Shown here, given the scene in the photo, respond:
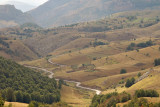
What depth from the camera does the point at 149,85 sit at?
408 feet

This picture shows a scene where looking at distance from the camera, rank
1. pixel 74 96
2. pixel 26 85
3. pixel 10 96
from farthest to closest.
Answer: pixel 74 96 < pixel 26 85 < pixel 10 96

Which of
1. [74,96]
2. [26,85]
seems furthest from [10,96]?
[74,96]

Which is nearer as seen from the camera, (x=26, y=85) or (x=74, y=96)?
(x=26, y=85)

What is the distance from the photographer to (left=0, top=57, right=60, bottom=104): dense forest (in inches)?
4897

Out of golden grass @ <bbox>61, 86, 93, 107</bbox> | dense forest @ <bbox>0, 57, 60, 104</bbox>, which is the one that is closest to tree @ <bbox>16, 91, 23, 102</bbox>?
dense forest @ <bbox>0, 57, 60, 104</bbox>

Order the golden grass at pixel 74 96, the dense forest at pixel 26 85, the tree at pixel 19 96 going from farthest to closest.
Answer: the golden grass at pixel 74 96
the dense forest at pixel 26 85
the tree at pixel 19 96

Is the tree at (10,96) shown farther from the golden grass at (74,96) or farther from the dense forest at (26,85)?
the golden grass at (74,96)

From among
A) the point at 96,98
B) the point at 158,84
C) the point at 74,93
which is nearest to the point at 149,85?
the point at 158,84

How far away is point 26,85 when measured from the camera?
5901 inches

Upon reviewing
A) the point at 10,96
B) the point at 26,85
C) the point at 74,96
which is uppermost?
the point at 26,85

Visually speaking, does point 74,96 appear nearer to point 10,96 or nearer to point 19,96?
point 19,96

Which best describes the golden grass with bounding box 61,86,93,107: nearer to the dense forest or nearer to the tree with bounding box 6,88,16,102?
the dense forest

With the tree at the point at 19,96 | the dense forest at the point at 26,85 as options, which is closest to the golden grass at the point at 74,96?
the dense forest at the point at 26,85

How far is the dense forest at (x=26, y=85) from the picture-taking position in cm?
12438
